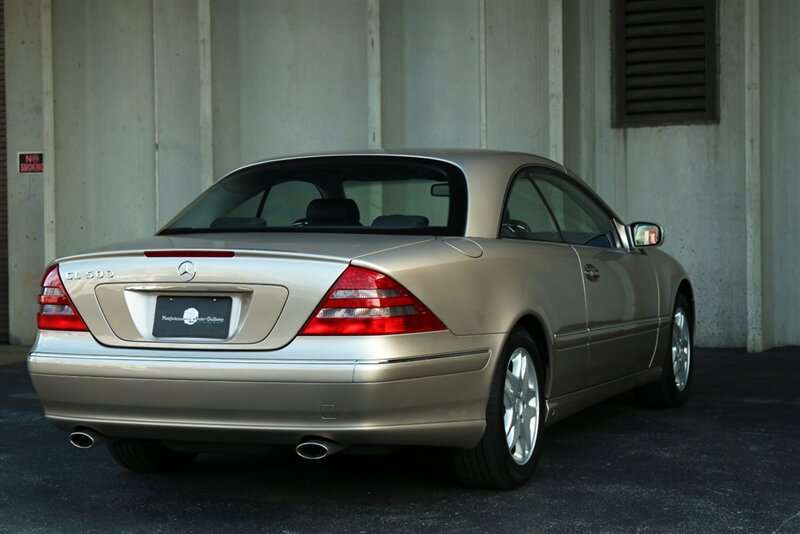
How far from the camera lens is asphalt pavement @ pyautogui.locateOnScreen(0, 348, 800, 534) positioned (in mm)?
4504

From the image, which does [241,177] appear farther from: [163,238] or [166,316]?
[166,316]

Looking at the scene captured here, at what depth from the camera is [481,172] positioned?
5316mm

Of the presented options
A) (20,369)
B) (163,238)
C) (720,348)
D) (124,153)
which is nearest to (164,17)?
(124,153)

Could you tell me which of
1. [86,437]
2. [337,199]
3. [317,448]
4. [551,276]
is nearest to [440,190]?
[337,199]

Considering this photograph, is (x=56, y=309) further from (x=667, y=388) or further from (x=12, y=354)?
(x=12, y=354)

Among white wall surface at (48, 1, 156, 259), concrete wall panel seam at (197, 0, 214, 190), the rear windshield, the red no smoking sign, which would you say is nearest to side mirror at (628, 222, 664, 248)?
the rear windshield

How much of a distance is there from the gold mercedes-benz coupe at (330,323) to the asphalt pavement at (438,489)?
24 cm

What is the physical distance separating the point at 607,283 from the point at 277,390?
2.36 meters

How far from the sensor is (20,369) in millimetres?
10172

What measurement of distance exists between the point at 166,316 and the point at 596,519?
1.64 m

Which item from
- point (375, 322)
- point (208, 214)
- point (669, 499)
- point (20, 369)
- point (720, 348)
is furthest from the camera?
point (720, 348)

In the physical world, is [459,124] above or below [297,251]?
above

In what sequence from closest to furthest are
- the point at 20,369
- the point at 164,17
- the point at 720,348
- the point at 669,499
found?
the point at 669,499 → the point at 20,369 → the point at 720,348 → the point at 164,17

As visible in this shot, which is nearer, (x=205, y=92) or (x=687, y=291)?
(x=687, y=291)
